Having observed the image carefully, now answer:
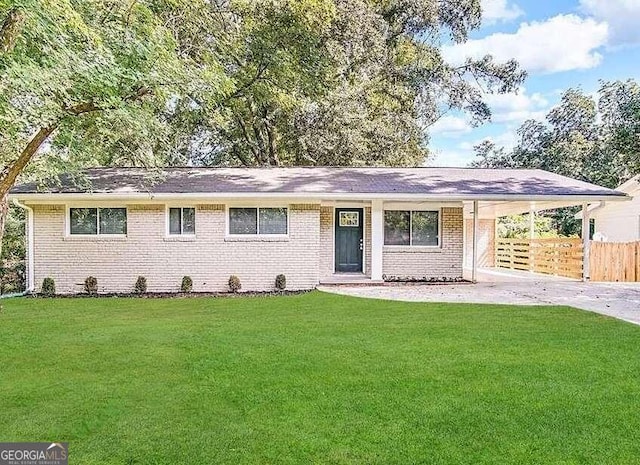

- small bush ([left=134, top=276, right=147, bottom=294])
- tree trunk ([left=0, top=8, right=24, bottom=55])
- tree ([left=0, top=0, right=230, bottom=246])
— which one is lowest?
small bush ([left=134, top=276, right=147, bottom=294])

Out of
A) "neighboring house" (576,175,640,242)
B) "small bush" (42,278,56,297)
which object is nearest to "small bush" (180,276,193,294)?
"small bush" (42,278,56,297)

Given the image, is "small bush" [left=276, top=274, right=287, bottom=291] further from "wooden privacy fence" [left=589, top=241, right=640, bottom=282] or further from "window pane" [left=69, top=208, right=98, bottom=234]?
"wooden privacy fence" [left=589, top=241, right=640, bottom=282]

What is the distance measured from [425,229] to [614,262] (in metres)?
5.60

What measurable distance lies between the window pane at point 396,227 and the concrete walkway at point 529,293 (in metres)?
1.71

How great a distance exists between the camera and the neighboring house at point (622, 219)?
1970 centimetres

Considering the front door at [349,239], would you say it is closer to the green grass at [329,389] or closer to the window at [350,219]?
the window at [350,219]

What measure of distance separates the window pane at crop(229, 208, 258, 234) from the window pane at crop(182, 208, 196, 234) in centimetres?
100

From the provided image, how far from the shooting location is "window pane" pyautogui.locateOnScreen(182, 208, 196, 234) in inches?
535

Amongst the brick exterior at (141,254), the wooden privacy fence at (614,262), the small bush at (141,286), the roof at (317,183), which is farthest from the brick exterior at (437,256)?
the small bush at (141,286)

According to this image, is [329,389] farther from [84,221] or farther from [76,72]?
[84,221]

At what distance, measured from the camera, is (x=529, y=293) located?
487 inches

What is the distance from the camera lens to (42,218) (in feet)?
44.2

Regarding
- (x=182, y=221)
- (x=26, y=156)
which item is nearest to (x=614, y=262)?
(x=182, y=221)

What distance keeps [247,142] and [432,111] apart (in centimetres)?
834
